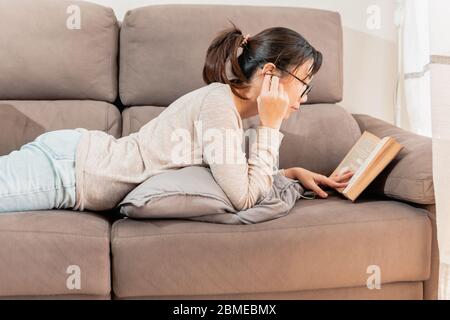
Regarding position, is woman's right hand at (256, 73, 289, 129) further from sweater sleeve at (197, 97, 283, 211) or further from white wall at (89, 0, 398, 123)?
white wall at (89, 0, 398, 123)

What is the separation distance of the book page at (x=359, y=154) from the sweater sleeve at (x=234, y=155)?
0.29m

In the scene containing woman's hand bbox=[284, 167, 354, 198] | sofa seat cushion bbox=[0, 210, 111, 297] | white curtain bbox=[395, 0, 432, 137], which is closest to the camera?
sofa seat cushion bbox=[0, 210, 111, 297]

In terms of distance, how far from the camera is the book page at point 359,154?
5.45 ft

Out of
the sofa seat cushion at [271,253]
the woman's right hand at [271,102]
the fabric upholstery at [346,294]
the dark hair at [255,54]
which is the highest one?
the dark hair at [255,54]

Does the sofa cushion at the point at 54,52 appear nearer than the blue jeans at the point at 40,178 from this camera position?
No

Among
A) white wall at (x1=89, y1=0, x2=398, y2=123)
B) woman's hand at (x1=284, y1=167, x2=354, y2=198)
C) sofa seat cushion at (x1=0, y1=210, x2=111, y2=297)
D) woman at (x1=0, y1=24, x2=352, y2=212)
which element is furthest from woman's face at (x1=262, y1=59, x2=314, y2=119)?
white wall at (x1=89, y1=0, x2=398, y2=123)

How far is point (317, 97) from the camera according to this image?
200 centimetres

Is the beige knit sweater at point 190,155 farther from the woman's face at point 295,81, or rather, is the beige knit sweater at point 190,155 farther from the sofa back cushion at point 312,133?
the sofa back cushion at point 312,133

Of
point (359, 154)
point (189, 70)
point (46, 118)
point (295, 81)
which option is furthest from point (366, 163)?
point (46, 118)

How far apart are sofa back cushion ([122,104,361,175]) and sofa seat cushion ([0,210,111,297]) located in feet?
2.13

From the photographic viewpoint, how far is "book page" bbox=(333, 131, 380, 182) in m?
1.66

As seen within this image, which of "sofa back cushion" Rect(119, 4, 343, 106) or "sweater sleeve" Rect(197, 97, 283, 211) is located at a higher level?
"sofa back cushion" Rect(119, 4, 343, 106)

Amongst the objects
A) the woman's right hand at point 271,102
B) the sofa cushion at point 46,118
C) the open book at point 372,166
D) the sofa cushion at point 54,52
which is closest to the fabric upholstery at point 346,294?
the open book at point 372,166
